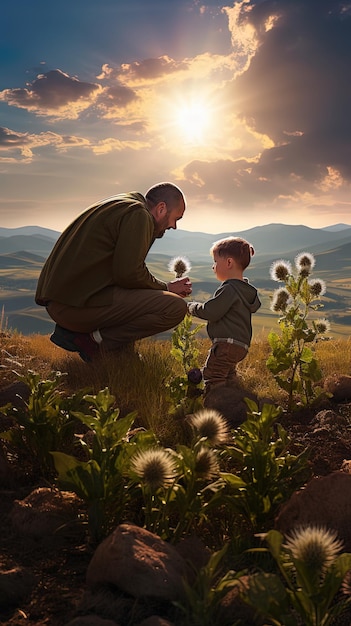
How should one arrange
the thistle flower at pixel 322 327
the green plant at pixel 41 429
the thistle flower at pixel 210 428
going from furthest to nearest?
the thistle flower at pixel 322 327
the green plant at pixel 41 429
the thistle flower at pixel 210 428

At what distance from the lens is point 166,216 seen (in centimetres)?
582

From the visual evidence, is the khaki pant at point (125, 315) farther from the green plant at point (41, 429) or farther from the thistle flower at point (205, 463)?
the thistle flower at point (205, 463)

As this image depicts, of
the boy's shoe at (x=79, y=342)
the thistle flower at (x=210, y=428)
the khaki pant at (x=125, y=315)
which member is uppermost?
the khaki pant at (x=125, y=315)

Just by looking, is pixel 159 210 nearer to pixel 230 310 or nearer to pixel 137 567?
pixel 230 310

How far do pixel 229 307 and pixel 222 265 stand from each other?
1.29 ft

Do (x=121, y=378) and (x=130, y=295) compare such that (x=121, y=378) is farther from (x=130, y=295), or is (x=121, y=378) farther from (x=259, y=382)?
(x=259, y=382)

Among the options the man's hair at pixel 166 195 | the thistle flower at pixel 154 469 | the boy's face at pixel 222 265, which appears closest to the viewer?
the thistle flower at pixel 154 469

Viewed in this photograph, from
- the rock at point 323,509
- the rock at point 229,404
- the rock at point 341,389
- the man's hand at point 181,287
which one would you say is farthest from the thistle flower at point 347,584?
the man's hand at point 181,287

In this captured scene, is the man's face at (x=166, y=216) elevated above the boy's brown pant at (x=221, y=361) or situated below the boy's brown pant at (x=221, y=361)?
above

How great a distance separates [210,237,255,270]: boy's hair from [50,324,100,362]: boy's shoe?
5.93ft

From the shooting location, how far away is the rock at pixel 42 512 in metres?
2.54

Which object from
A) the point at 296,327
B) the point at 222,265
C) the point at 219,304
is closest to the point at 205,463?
the point at 296,327

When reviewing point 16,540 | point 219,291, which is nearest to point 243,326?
point 219,291

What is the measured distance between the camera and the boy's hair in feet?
16.9
